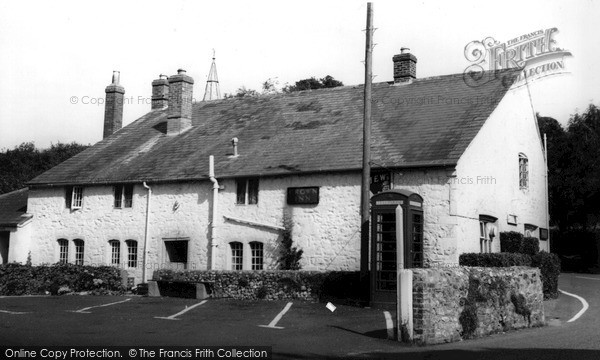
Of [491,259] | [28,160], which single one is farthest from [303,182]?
[28,160]

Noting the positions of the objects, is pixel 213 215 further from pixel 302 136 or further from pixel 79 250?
pixel 79 250

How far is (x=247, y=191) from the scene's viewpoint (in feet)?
84.3

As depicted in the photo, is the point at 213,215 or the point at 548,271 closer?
the point at 548,271

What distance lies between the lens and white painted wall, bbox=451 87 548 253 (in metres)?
22.3

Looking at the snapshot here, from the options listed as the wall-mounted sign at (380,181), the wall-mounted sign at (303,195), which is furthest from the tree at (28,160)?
the wall-mounted sign at (380,181)

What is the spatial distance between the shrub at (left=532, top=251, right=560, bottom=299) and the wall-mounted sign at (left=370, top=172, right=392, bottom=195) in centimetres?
536

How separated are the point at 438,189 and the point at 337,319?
6.95m

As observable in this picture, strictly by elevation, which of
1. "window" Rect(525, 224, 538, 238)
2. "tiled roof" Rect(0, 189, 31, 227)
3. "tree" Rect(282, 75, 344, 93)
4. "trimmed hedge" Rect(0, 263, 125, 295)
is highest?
"tree" Rect(282, 75, 344, 93)

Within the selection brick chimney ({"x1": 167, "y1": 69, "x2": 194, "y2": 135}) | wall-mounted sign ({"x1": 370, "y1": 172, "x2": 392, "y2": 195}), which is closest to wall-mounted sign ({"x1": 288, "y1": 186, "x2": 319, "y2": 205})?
wall-mounted sign ({"x1": 370, "y1": 172, "x2": 392, "y2": 195})

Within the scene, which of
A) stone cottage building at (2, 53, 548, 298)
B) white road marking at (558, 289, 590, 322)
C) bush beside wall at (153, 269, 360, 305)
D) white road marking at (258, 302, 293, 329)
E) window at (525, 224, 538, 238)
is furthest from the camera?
window at (525, 224, 538, 238)

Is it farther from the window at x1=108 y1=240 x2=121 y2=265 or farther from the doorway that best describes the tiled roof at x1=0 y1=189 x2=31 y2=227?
the window at x1=108 y1=240 x2=121 y2=265

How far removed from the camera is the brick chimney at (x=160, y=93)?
3650 cm

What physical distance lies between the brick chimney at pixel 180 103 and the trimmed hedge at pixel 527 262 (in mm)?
15837

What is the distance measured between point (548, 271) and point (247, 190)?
36.2ft
